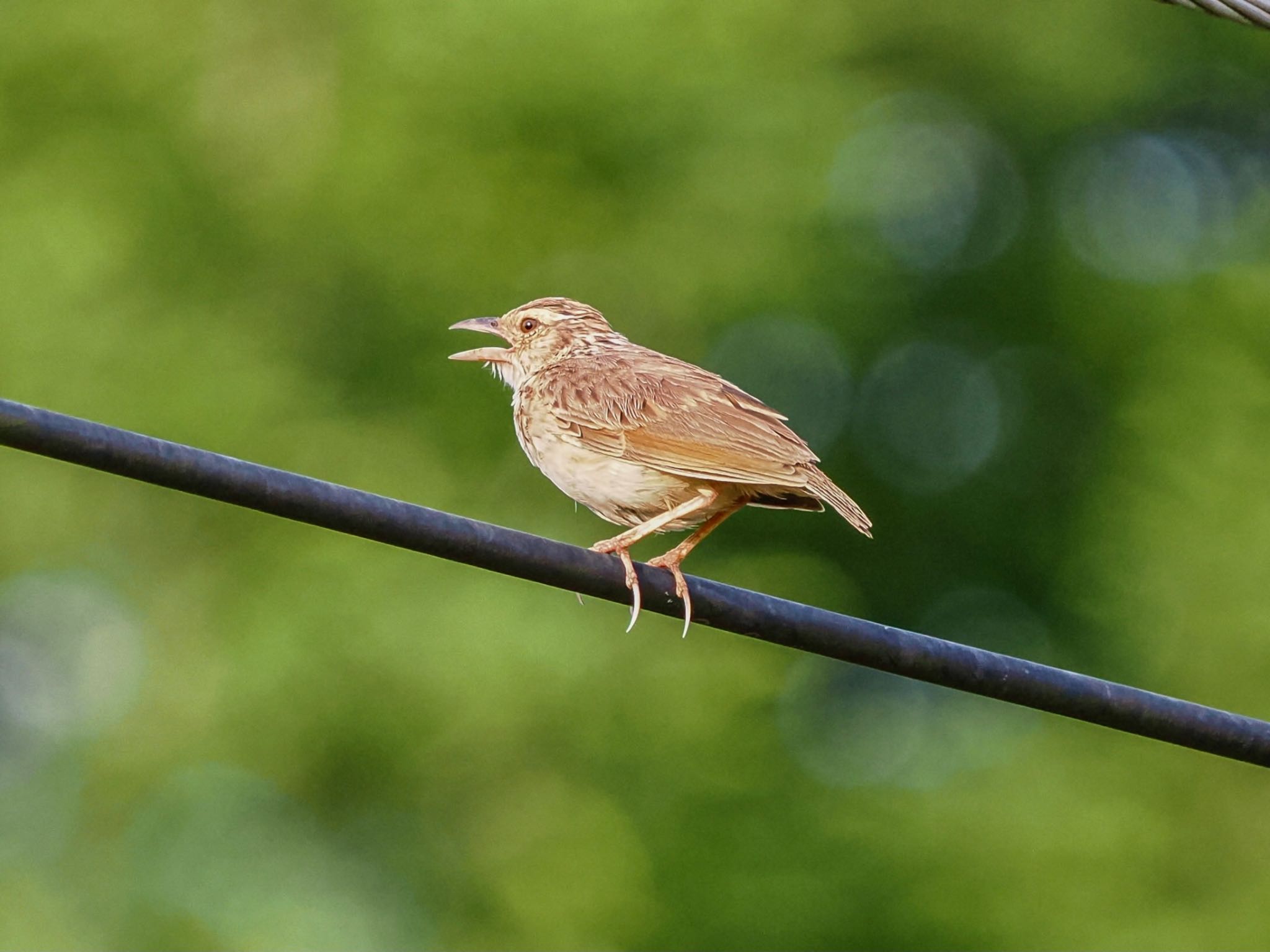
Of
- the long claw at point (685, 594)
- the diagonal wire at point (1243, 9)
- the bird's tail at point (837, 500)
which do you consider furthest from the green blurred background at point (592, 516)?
the diagonal wire at point (1243, 9)

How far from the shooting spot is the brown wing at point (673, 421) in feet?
19.0

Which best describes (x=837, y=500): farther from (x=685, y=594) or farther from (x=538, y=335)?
(x=538, y=335)

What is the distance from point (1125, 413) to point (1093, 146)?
9.12 ft

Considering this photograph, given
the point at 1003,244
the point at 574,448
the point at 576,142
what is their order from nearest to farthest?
the point at 574,448 < the point at 576,142 < the point at 1003,244

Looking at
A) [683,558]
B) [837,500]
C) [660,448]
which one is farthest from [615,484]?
[837,500]

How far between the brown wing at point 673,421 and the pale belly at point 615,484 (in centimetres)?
5

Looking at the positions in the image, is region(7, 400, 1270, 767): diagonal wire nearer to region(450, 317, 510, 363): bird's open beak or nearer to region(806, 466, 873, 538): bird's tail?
region(806, 466, 873, 538): bird's tail

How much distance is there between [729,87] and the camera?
1545 cm

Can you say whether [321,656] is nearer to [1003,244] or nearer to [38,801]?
[38,801]

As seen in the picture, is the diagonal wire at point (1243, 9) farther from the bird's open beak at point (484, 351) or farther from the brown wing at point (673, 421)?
the bird's open beak at point (484, 351)

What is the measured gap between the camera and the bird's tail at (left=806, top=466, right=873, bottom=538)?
18.5ft

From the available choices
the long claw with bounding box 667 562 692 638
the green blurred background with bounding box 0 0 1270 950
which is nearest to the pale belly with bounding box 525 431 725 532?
the long claw with bounding box 667 562 692 638

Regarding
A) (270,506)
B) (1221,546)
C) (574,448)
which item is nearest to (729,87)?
(1221,546)

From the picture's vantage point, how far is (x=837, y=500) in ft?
18.6
